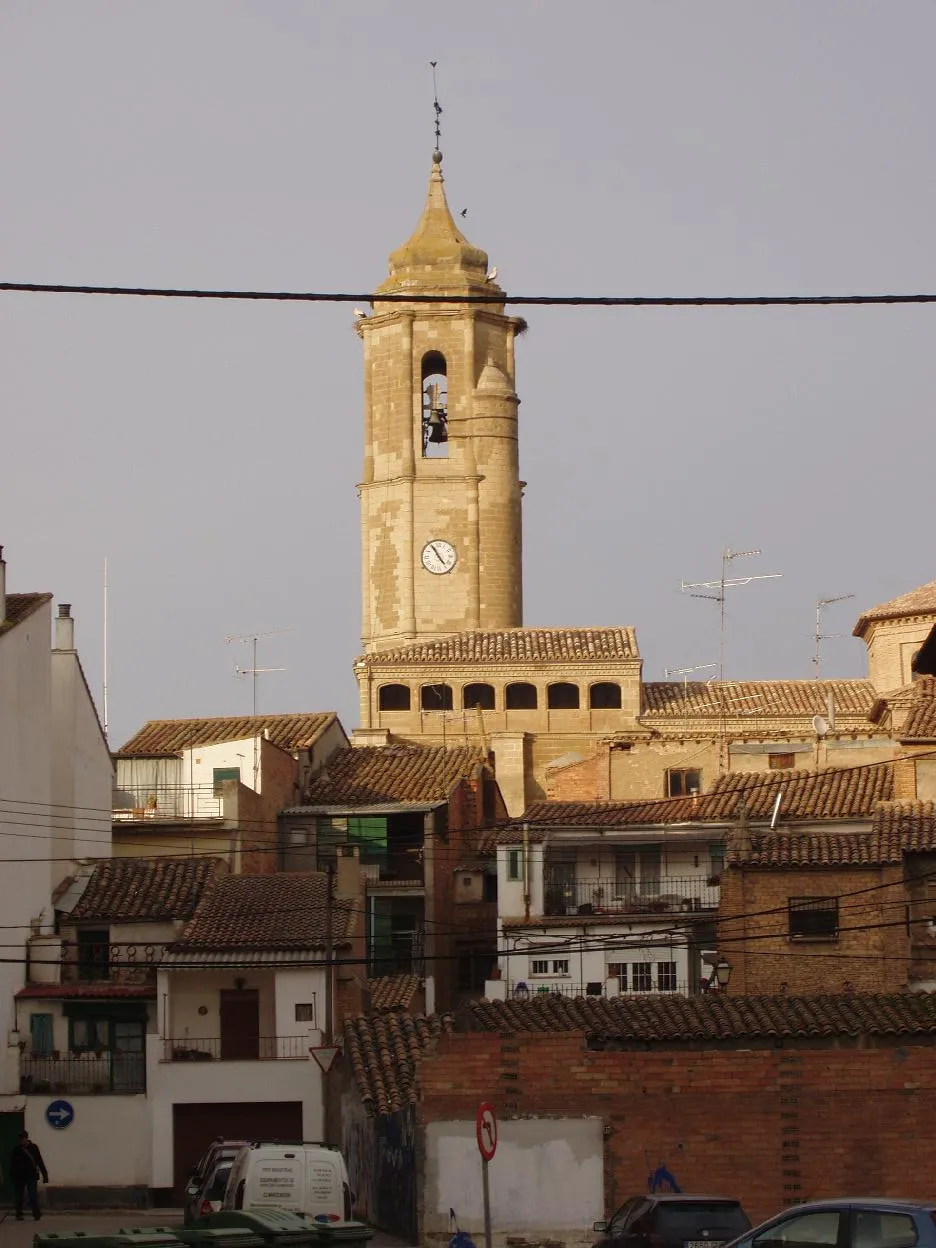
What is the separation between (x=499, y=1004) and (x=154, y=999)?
27.6 feet

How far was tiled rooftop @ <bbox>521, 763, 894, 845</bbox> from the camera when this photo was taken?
57031mm

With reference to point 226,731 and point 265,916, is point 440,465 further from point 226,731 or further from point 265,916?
point 265,916

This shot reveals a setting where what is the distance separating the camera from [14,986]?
48281 millimetres

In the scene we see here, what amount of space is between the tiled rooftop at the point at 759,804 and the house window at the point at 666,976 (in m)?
4.17

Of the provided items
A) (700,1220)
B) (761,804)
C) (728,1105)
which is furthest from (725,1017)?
(761,804)

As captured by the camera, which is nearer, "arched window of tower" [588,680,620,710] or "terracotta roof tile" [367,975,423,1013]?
"terracotta roof tile" [367,975,423,1013]

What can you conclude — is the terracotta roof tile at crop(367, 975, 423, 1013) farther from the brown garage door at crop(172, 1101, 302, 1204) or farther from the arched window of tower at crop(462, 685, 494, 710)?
the arched window of tower at crop(462, 685, 494, 710)

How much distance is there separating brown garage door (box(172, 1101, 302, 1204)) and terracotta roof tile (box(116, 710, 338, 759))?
71.1ft

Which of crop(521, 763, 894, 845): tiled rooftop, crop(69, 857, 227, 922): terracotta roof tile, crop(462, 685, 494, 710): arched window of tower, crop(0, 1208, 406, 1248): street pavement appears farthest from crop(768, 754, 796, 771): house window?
crop(0, 1208, 406, 1248): street pavement

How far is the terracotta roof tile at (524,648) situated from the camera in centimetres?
8231

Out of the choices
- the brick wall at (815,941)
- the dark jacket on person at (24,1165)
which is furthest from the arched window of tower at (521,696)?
the dark jacket on person at (24,1165)

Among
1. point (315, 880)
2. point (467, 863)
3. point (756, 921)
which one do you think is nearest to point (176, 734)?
point (467, 863)

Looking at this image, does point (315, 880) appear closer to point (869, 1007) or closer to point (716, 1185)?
point (869, 1007)

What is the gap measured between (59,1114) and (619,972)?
42.7 feet
